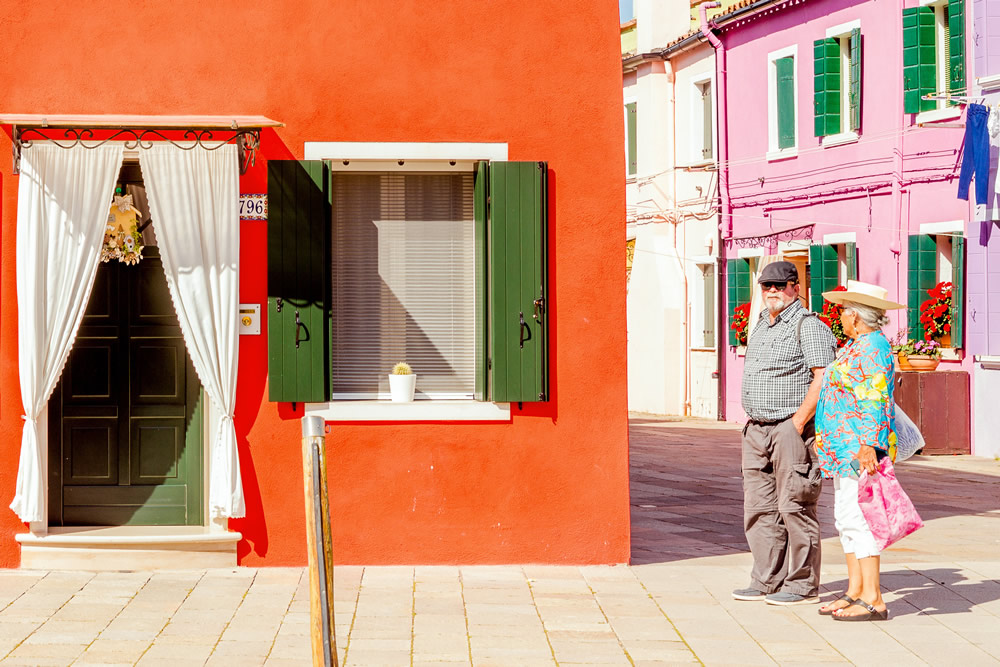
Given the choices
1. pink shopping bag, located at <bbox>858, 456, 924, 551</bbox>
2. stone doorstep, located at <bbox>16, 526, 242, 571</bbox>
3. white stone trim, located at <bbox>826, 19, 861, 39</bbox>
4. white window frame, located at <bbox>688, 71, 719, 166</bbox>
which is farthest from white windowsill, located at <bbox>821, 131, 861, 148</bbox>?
stone doorstep, located at <bbox>16, 526, 242, 571</bbox>

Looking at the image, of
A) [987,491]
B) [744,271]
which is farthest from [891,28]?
[987,491]

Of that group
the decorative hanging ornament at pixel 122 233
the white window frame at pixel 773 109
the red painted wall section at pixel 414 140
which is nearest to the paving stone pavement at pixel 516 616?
the red painted wall section at pixel 414 140

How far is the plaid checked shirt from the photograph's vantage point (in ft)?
27.4

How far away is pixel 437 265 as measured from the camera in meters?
9.82

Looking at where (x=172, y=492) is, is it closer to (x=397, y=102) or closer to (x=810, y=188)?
(x=397, y=102)

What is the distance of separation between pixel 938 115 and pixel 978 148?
7.41 ft

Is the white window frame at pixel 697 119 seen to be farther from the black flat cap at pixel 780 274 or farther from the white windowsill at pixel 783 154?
the black flat cap at pixel 780 274

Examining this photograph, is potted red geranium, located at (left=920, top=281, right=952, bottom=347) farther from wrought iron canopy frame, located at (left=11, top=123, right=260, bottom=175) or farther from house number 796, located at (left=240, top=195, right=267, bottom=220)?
wrought iron canopy frame, located at (left=11, top=123, right=260, bottom=175)

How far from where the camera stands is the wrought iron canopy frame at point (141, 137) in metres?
9.20

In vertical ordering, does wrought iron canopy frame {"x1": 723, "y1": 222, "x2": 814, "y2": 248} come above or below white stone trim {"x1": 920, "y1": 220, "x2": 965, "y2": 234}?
above

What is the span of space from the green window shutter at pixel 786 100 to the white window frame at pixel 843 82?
1.16m

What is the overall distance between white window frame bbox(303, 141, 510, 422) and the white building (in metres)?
16.3

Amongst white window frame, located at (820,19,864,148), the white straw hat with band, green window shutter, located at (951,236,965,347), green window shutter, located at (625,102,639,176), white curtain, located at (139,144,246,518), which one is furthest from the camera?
green window shutter, located at (625,102,639,176)

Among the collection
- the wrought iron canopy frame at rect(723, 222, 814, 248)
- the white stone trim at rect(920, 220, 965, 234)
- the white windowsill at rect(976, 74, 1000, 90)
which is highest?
the white windowsill at rect(976, 74, 1000, 90)
